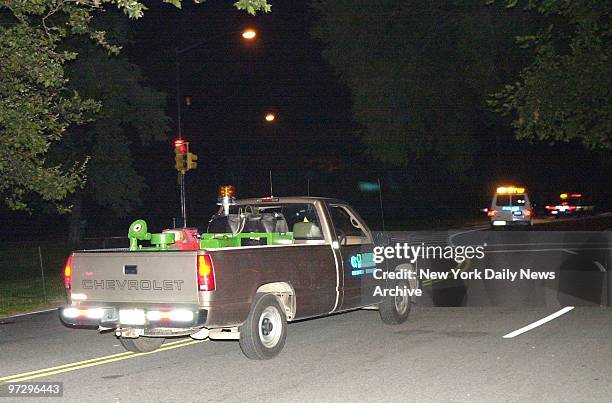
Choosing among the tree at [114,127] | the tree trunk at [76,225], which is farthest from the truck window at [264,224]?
the tree trunk at [76,225]

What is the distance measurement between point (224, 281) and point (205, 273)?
11.1 inches

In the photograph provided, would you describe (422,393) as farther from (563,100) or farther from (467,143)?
(467,143)

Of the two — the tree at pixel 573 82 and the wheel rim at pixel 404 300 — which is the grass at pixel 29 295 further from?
the tree at pixel 573 82

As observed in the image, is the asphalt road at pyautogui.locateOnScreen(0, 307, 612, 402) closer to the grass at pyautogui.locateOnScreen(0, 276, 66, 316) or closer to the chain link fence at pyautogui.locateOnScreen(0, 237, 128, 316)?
the grass at pyautogui.locateOnScreen(0, 276, 66, 316)

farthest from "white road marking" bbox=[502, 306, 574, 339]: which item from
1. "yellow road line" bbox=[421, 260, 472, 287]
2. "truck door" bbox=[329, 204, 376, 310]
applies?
"yellow road line" bbox=[421, 260, 472, 287]

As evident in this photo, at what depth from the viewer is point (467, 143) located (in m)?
29.6

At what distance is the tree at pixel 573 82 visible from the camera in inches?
725

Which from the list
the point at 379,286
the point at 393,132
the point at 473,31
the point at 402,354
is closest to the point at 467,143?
the point at 393,132

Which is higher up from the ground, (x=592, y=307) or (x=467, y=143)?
(x=467, y=143)

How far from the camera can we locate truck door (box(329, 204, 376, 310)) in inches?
418

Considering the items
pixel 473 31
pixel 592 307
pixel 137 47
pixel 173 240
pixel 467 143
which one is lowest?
pixel 592 307

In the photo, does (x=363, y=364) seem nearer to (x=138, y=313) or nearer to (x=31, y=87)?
(x=138, y=313)

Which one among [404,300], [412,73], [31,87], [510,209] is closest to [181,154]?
[31,87]

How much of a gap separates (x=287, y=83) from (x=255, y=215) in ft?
152
